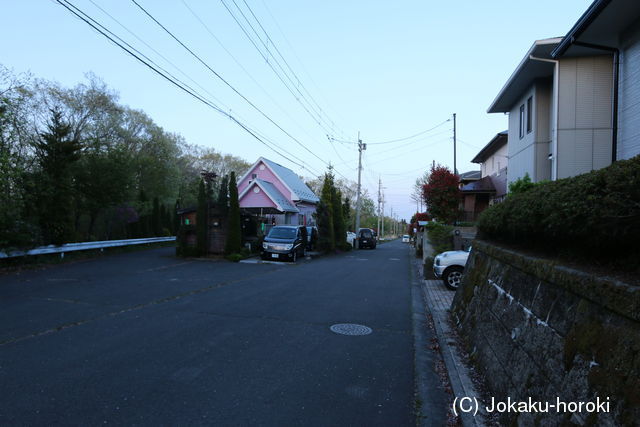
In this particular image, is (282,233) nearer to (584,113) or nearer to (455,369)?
(584,113)

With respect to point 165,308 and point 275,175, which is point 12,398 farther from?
point 275,175

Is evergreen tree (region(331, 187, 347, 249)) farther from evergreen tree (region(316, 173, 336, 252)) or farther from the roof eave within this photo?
the roof eave

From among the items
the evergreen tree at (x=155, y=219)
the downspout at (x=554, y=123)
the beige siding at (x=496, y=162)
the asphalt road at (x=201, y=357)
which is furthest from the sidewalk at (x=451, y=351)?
the evergreen tree at (x=155, y=219)

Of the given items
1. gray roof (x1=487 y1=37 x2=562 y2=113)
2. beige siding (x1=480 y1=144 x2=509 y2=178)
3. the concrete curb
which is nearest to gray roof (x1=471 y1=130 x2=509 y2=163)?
beige siding (x1=480 y1=144 x2=509 y2=178)

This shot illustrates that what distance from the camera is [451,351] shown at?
588cm

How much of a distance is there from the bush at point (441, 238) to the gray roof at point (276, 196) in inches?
681

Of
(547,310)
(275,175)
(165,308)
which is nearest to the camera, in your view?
(547,310)

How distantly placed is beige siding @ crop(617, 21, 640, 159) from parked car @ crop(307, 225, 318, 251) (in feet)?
60.5

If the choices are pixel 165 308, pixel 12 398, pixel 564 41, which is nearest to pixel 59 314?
pixel 165 308

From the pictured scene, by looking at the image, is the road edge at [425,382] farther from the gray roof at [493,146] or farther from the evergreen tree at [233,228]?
the gray roof at [493,146]

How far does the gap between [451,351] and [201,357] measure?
361 cm

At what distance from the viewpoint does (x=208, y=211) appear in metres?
21.6

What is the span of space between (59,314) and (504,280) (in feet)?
26.4

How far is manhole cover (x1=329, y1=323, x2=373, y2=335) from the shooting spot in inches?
276
